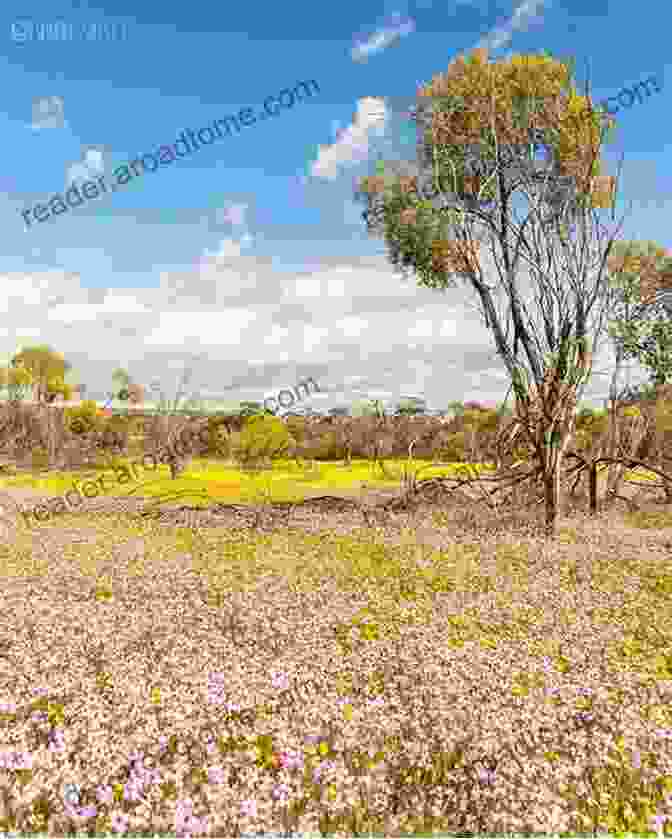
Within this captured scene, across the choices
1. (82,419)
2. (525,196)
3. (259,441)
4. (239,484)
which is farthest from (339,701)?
(82,419)

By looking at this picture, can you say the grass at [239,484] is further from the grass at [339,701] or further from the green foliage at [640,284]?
the grass at [339,701]

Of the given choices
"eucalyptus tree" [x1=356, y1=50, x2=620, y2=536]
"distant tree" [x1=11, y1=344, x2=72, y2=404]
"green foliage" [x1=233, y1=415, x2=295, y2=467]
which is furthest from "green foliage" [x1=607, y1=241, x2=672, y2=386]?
"distant tree" [x1=11, y1=344, x2=72, y2=404]

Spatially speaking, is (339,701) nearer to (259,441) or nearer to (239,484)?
(239,484)

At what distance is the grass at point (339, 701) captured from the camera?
13.0ft

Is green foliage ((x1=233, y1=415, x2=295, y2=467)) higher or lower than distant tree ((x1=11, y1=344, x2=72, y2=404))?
lower

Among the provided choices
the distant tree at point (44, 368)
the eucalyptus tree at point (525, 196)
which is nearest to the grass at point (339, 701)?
the eucalyptus tree at point (525, 196)

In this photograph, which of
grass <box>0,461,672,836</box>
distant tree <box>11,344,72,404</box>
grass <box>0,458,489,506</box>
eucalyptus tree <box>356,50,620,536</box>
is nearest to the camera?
grass <box>0,461,672,836</box>

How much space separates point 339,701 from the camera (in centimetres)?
549

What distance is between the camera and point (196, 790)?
414 cm

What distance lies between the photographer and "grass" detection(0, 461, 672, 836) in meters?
3.97

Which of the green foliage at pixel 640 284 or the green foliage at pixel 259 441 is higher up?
the green foliage at pixel 640 284

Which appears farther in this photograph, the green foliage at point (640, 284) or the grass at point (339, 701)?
the green foliage at point (640, 284)

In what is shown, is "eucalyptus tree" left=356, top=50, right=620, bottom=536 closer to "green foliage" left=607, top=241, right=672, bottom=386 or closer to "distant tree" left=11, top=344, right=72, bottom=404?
"green foliage" left=607, top=241, right=672, bottom=386

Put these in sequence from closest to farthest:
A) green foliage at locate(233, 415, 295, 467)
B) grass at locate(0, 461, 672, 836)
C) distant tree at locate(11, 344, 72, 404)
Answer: grass at locate(0, 461, 672, 836) → green foliage at locate(233, 415, 295, 467) → distant tree at locate(11, 344, 72, 404)
